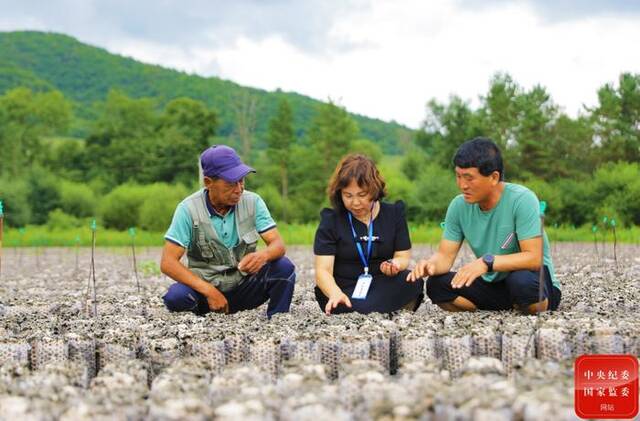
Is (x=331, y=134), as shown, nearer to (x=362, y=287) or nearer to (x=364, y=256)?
(x=364, y=256)

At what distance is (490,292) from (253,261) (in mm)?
1493

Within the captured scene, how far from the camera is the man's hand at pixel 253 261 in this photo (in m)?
4.71

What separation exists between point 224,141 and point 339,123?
46.6ft

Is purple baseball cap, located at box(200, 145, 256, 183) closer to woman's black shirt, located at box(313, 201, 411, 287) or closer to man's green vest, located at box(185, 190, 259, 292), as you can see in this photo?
man's green vest, located at box(185, 190, 259, 292)

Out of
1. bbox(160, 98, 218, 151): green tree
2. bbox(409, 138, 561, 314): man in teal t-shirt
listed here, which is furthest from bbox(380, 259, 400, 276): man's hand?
bbox(160, 98, 218, 151): green tree

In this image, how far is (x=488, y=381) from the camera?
9.25 ft

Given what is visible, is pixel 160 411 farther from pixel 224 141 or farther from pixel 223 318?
pixel 224 141

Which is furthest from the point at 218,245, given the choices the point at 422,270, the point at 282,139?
the point at 282,139

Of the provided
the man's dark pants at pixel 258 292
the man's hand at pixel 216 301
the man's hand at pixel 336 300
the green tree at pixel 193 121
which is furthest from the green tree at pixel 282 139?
the man's hand at pixel 336 300

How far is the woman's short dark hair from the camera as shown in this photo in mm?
4355

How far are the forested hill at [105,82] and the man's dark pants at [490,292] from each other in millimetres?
52185

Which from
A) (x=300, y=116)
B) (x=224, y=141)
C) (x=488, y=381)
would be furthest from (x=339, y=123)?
(x=488, y=381)

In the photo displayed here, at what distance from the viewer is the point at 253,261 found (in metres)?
4.72

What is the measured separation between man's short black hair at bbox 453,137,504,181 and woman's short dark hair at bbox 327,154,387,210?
477 millimetres
